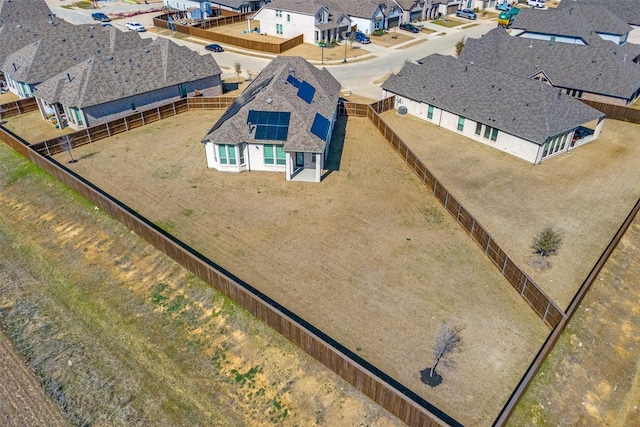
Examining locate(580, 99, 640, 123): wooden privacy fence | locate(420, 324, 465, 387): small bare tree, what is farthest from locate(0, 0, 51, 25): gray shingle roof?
locate(580, 99, 640, 123): wooden privacy fence

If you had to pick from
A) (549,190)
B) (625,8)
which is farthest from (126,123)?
(625,8)

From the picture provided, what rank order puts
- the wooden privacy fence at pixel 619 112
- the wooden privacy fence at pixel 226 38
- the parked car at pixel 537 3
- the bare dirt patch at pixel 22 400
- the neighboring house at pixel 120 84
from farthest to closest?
the parked car at pixel 537 3
the wooden privacy fence at pixel 226 38
the wooden privacy fence at pixel 619 112
the neighboring house at pixel 120 84
the bare dirt patch at pixel 22 400

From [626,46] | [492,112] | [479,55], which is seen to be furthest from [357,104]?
[626,46]

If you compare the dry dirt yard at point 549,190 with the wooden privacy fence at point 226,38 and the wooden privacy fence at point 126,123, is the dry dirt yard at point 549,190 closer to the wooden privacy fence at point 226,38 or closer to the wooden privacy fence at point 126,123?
the wooden privacy fence at point 126,123

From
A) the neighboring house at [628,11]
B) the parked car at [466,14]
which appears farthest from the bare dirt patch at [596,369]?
the parked car at [466,14]

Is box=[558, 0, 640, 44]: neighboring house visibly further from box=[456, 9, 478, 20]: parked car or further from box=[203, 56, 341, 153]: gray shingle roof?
Answer: box=[203, 56, 341, 153]: gray shingle roof

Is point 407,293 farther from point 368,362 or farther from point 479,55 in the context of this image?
point 479,55
